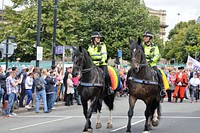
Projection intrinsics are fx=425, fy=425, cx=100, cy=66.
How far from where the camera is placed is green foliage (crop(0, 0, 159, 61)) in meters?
51.1

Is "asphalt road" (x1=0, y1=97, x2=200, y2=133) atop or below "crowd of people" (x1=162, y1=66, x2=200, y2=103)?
below

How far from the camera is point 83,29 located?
56.8 metres

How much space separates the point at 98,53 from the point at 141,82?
1.73 meters

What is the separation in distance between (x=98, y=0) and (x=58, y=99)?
33.7m

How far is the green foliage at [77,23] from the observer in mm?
51094

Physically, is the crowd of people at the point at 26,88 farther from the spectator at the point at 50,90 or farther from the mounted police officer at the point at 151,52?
the mounted police officer at the point at 151,52

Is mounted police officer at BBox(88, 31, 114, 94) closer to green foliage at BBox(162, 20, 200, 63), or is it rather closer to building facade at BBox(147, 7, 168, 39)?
green foliage at BBox(162, 20, 200, 63)

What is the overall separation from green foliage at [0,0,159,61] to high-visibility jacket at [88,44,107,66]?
37.8 meters

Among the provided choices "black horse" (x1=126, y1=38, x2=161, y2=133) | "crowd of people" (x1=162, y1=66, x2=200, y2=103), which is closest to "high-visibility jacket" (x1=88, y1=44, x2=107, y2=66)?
"black horse" (x1=126, y1=38, x2=161, y2=133)

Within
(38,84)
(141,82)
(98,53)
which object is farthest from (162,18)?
(141,82)

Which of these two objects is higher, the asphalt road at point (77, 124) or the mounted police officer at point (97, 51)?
the mounted police officer at point (97, 51)

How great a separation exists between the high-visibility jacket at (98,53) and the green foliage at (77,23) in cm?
3781

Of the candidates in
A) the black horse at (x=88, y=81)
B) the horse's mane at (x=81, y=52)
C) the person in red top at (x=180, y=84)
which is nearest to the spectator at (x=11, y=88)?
the black horse at (x=88, y=81)

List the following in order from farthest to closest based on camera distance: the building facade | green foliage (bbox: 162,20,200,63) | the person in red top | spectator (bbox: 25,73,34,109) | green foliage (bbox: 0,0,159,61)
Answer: the building facade, green foliage (bbox: 162,20,200,63), green foliage (bbox: 0,0,159,61), the person in red top, spectator (bbox: 25,73,34,109)
